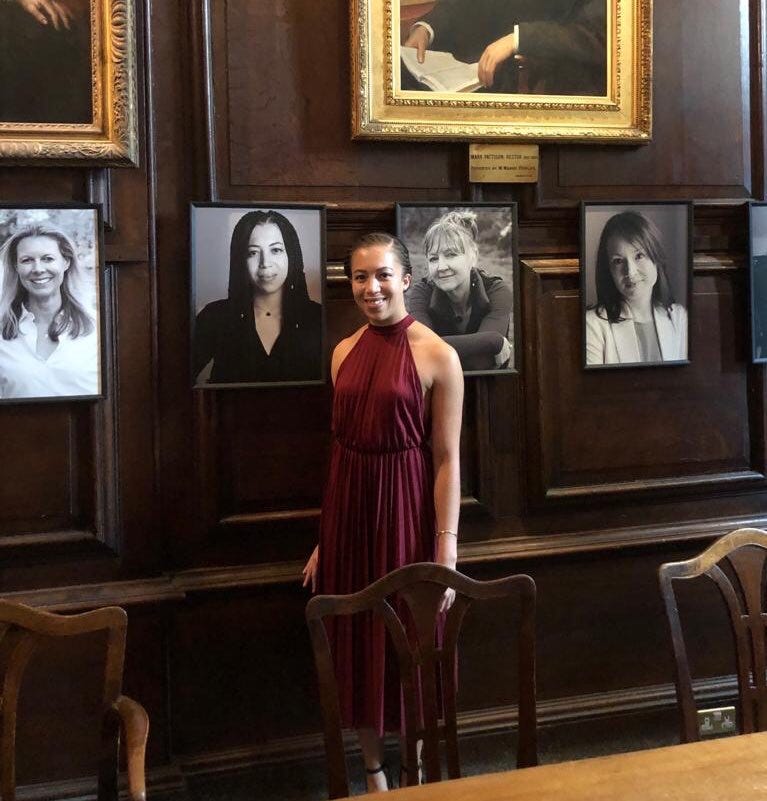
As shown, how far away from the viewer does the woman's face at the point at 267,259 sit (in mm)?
2615

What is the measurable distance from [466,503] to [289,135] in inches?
52.0

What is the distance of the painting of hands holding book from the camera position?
2.71m

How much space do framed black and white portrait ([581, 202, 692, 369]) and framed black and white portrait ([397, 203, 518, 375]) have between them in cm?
28

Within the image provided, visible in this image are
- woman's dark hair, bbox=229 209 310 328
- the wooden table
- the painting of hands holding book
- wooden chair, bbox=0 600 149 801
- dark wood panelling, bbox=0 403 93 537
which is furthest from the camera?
the painting of hands holding book

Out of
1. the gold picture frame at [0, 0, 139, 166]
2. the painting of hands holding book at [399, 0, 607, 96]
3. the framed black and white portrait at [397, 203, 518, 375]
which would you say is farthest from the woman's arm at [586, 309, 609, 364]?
the gold picture frame at [0, 0, 139, 166]

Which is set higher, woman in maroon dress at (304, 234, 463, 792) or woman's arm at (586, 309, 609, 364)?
woman's arm at (586, 309, 609, 364)

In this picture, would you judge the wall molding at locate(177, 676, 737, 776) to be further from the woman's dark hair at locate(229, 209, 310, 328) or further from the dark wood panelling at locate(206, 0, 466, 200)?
the dark wood panelling at locate(206, 0, 466, 200)

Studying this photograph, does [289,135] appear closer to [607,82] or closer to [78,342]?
[78,342]

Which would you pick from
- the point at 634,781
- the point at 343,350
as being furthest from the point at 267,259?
the point at 634,781

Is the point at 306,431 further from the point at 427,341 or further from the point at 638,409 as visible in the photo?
the point at 638,409

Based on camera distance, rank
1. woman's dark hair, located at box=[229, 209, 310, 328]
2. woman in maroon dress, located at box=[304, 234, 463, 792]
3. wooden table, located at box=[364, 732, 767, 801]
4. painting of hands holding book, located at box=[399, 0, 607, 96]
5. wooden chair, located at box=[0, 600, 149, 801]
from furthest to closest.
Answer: painting of hands holding book, located at box=[399, 0, 607, 96], woman's dark hair, located at box=[229, 209, 310, 328], woman in maroon dress, located at box=[304, 234, 463, 792], wooden chair, located at box=[0, 600, 149, 801], wooden table, located at box=[364, 732, 767, 801]

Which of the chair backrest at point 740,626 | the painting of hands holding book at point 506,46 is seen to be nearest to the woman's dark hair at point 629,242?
the painting of hands holding book at point 506,46

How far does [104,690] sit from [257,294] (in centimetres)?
136

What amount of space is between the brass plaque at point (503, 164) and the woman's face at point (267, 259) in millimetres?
679
